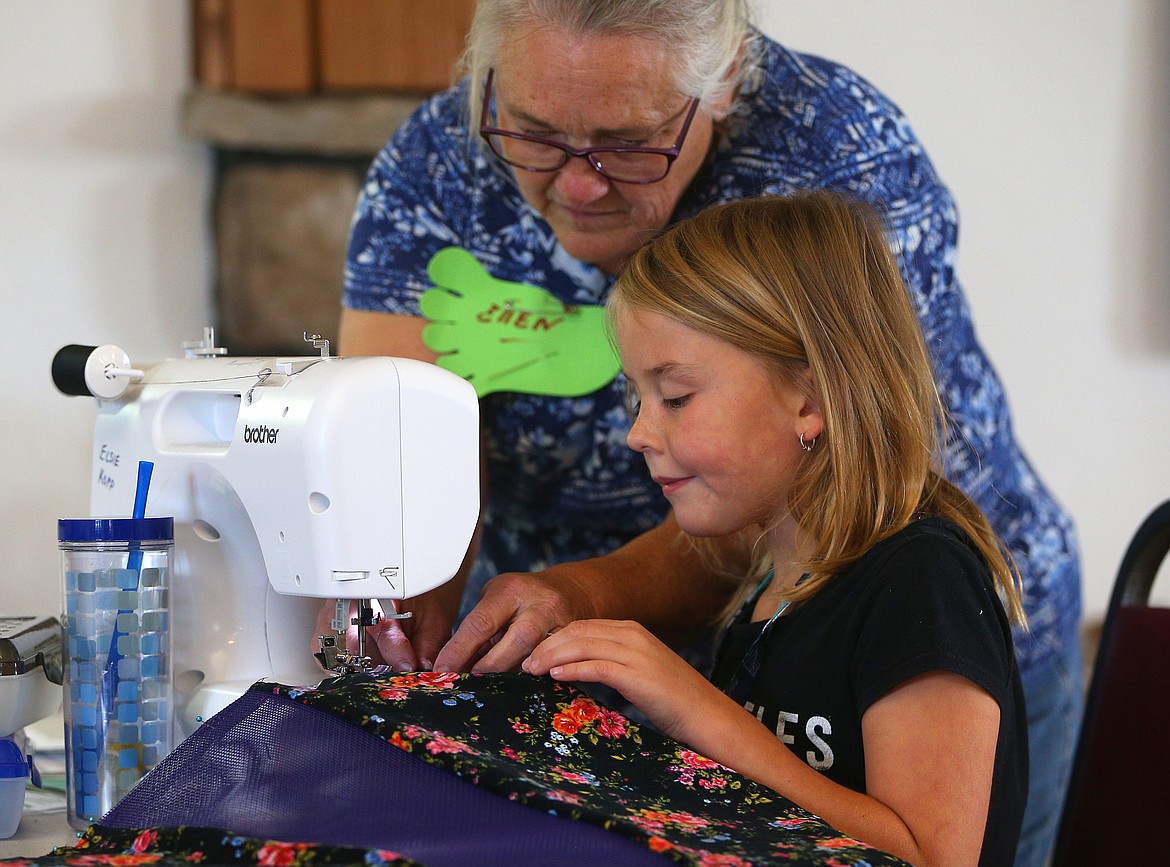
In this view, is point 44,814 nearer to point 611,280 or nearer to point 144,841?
point 144,841

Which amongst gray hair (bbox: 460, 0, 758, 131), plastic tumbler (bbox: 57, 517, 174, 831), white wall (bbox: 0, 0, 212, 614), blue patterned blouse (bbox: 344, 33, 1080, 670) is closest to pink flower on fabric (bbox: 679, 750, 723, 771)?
plastic tumbler (bbox: 57, 517, 174, 831)

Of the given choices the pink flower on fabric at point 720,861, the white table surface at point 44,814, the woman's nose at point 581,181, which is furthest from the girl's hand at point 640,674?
the woman's nose at point 581,181

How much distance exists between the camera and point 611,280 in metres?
1.40

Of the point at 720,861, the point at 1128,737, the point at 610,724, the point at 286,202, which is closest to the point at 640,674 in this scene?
the point at 610,724

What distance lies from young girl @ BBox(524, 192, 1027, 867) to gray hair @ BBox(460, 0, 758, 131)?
6.6 inches

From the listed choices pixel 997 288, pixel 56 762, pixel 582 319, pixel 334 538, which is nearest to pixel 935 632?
pixel 334 538

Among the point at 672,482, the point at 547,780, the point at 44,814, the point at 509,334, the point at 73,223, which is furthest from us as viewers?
the point at 73,223

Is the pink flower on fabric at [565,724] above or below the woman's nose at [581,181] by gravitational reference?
below

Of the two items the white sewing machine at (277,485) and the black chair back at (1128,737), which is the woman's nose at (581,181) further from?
the black chair back at (1128,737)

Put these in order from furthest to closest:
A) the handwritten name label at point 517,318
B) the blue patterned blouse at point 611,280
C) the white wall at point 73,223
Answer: the white wall at point 73,223 < the handwritten name label at point 517,318 < the blue patterned blouse at point 611,280

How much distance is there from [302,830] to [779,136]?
923mm

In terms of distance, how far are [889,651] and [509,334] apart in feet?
2.19

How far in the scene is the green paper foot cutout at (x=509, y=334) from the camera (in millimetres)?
1409

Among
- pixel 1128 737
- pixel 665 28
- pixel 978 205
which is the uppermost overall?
pixel 665 28
